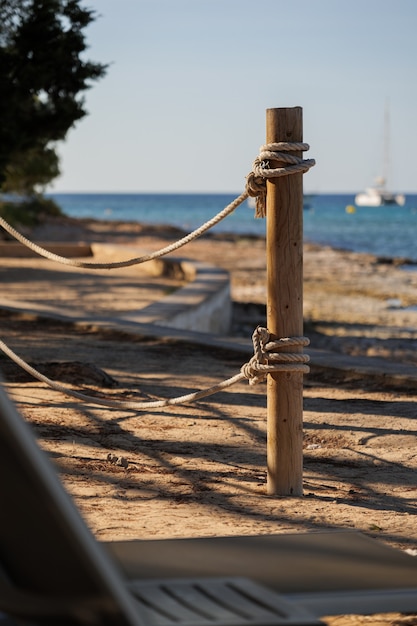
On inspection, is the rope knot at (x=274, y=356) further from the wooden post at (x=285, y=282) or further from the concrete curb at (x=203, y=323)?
the concrete curb at (x=203, y=323)

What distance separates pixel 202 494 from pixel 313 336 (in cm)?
894

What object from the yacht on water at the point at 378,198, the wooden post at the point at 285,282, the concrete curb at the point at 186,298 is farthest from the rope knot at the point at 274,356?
the yacht on water at the point at 378,198

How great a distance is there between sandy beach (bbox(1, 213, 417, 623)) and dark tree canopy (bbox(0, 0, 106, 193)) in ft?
14.6

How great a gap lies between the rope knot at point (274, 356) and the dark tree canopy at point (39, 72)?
31.3ft

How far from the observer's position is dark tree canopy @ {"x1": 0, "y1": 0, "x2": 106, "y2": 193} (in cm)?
1284

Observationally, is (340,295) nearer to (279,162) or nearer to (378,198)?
(279,162)

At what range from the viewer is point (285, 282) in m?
3.95

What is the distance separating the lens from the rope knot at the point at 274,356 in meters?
3.93

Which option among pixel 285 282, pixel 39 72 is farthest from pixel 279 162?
pixel 39 72

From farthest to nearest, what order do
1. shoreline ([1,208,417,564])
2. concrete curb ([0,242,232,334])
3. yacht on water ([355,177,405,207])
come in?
1. yacht on water ([355,177,405,207])
2. concrete curb ([0,242,232,334])
3. shoreline ([1,208,417,564])

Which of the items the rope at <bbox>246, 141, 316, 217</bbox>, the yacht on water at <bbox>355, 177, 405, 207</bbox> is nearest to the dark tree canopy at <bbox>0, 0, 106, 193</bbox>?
the rope at <bbox>246, 141, 316, 217</bbox>

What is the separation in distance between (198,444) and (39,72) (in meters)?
9.02

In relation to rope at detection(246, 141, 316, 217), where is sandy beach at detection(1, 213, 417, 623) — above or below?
below

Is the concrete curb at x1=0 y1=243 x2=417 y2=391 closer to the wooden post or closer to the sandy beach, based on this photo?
the sandy beach
